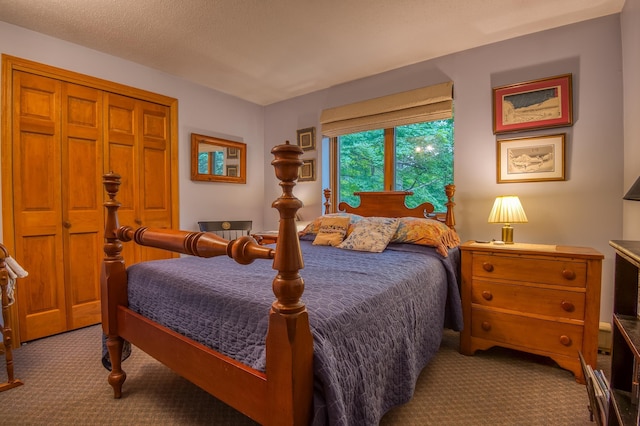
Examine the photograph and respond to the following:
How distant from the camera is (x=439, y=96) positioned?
283cm

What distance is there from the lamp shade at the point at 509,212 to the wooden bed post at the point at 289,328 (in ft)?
6.28

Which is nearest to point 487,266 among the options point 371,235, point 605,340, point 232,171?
point 371,235

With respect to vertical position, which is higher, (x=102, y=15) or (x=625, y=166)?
(x=102, y=15)

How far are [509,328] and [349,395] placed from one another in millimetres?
1555

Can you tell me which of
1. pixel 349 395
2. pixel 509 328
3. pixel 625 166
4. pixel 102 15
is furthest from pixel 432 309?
pixel 102 15

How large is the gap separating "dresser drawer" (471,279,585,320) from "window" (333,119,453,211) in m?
0.98

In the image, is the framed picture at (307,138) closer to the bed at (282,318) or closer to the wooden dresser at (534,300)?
the bed at (282,318)

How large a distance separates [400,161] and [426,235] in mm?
1181

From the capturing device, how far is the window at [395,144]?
9.73 feet

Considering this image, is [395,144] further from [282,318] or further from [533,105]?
[282,318]

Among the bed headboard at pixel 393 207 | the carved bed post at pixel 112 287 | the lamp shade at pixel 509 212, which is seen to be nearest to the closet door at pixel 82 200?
the carved bed post at pixel 112 287

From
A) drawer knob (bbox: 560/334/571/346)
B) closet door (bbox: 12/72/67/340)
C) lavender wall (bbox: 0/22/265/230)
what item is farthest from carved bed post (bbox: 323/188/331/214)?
closet door (bbox: 12/72/67/340)

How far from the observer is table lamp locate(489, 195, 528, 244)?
224 cm

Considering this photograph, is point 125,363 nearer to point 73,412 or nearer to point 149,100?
point 73,412
